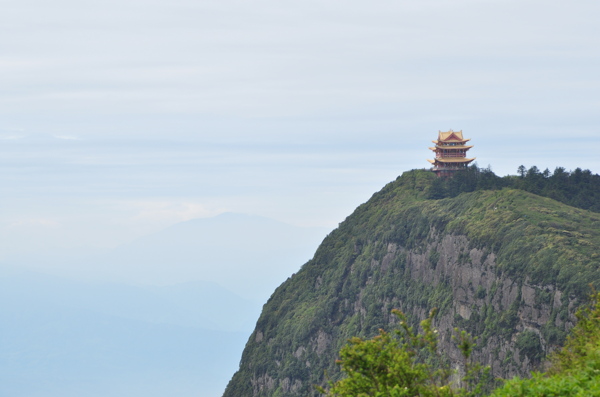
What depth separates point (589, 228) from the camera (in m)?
88.2

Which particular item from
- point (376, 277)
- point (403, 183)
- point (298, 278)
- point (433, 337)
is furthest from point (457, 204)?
point (433, 337)

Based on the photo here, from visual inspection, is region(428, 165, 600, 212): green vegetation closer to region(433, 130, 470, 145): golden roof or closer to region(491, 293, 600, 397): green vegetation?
region(433, 130, 470, 145): golden roof

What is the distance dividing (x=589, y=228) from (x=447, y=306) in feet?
61.2

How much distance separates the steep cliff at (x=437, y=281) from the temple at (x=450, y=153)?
16.5 feet

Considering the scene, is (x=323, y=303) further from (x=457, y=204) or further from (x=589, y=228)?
(x=589, y=228)

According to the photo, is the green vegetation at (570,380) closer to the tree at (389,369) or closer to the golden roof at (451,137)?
the tree at (389,369)

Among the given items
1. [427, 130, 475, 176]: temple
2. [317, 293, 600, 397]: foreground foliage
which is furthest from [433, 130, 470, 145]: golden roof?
[317, 293, 600, 397]: foreground foliage

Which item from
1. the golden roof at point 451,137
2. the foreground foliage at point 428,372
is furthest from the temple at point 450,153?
the foreground foliage at point 428,372

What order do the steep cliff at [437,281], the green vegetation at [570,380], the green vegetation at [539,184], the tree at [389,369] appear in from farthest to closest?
the green vegetation at [539,184], the steep cliff at [437,281], the tree at [389,369], the green vegetation at [570,380]

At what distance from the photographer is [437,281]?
103m

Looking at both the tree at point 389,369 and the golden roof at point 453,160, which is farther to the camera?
the golden roof at point 453,160

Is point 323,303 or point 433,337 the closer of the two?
point 433,337

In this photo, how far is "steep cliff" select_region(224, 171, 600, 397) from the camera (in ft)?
250

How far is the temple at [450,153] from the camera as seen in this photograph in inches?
4899
